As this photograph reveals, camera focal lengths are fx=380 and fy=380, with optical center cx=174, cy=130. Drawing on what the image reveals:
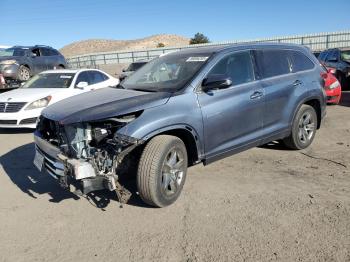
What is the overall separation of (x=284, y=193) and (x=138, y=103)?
2065mm

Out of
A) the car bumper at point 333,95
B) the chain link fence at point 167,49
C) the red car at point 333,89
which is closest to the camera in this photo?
the red car at point 333,89

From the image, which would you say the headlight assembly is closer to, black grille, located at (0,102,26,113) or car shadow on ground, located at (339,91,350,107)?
black grille, located at (0,102,26,113)

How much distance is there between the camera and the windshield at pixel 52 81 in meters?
9.90

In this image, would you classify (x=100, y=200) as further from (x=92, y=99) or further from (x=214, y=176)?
A: (x=214, y=176)

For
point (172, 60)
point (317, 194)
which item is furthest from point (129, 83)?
point (317, 194)

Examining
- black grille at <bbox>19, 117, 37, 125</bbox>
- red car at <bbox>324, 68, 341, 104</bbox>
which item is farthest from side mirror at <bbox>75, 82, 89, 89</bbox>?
red car at <bbox>324, 68, 341, 104</bbox>

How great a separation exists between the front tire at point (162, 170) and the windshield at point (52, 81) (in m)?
6.25

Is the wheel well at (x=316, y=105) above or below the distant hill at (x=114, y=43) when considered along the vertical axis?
below

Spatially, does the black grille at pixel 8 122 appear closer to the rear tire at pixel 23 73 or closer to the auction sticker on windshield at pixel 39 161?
the auction sticker on windshield at pixel 39 161

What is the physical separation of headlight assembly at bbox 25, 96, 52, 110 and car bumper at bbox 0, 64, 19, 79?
789cm

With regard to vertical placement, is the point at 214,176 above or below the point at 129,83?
below

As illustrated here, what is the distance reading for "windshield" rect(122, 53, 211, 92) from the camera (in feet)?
15.7

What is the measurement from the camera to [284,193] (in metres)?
4.59

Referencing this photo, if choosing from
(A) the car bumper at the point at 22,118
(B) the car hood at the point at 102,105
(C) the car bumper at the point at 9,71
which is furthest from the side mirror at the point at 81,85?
(C) the car bumper at the point at 9,71
